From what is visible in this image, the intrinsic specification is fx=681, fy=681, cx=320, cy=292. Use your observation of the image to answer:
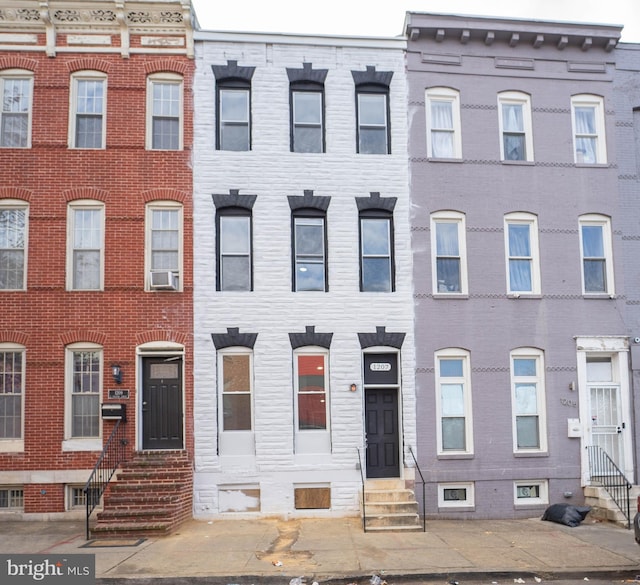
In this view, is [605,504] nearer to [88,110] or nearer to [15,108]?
[88,110]

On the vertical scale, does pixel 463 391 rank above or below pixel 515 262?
below

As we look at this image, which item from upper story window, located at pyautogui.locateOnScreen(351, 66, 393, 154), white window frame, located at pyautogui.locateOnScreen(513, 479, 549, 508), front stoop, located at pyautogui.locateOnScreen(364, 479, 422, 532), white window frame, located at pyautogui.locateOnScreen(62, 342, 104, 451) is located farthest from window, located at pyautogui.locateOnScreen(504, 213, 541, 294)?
white window frame, located at pyautogui.locateOnScreen(62, 342, 104, 451)

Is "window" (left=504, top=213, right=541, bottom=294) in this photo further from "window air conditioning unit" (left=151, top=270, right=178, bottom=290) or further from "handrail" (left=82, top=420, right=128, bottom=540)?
"handrail" (left=82, top=420, right=128, bottom=540)

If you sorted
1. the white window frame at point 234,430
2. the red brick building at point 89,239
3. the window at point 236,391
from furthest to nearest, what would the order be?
1. the window at point 236,391
2. the white window frame at point 234,430
3. the red brick building at point 89,239

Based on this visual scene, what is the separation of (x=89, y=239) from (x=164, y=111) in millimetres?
3251

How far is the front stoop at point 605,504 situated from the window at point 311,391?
5730 mm

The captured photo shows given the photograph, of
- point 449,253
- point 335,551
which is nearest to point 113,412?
point 335,551

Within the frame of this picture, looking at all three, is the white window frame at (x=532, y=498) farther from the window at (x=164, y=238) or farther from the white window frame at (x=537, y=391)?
the window at (x=164, y=238)

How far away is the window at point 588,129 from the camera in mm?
15664

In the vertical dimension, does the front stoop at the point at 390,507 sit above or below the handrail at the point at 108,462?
below

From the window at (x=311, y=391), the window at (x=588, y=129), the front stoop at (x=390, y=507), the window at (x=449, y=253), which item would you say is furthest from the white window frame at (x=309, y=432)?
the window at (x=588, y=129)

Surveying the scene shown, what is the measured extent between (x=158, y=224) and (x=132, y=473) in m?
5.18

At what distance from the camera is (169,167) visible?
1463 centimetres

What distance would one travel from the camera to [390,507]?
43.3 ft
